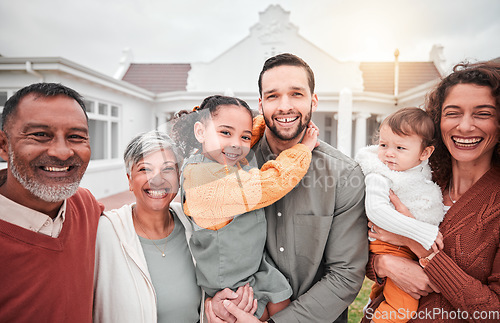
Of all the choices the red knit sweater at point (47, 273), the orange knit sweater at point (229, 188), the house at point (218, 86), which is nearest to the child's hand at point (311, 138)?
the orange knit sweater at point (229, 188)

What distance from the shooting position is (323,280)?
1.77 meters

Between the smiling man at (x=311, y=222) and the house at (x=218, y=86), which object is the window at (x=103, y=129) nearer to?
the house at (x=218, y=86)

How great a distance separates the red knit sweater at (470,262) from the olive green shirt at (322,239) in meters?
0.43

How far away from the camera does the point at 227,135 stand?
5.75ft

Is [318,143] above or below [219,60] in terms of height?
below

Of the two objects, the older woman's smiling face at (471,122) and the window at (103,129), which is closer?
the older woman's smiling face at (471,122)

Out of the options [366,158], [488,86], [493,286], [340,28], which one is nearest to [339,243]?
[366,158]

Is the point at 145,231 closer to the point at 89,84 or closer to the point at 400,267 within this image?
the point at 400,267

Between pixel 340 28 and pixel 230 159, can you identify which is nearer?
pixel 230 159

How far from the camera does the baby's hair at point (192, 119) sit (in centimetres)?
180

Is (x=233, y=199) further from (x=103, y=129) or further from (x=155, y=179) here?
(x=103, y=129)

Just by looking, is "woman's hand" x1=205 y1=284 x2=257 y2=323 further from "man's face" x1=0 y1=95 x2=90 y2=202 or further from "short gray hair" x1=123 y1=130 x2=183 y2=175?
"man's face" x1=0 y1=95 x2=90 y2=202

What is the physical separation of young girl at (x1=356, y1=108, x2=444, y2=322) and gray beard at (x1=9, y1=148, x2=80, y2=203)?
1.77 m

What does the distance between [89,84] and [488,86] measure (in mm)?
9419
